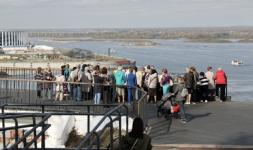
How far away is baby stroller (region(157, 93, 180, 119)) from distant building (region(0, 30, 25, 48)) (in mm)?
99579

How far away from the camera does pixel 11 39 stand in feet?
399

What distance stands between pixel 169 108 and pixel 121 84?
352 cm

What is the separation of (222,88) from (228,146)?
942 cm

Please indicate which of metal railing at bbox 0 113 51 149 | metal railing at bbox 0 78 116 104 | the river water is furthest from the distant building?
metal railing at bbox 0 113 51 149

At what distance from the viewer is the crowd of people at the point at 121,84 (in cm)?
1941

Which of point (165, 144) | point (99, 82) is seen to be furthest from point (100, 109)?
point (165, 144)

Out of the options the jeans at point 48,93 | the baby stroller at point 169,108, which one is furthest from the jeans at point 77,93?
the baby stroller at point 169,108

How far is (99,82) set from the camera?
19.5m

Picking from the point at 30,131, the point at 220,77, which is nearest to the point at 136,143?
the point at 30,131

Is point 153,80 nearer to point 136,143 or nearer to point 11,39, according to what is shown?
point 136,143

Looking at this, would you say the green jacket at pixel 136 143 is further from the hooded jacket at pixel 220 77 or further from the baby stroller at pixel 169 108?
the hooded jacket at pixel 220 77

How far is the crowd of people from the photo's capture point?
63.7 ft

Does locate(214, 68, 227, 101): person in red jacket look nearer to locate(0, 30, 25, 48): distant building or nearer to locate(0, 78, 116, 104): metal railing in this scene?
locate(0, 78, 116, 104): metal railing

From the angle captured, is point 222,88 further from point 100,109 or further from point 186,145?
point 186,145
